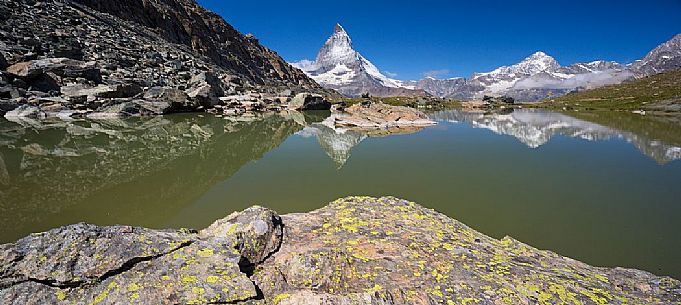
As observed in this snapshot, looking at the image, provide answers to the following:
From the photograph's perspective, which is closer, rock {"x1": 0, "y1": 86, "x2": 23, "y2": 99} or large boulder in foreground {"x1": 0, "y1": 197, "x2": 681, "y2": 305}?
large boulder in foreground {"x1": 0, "y1": 197, "x2": 681, "y2": 305}

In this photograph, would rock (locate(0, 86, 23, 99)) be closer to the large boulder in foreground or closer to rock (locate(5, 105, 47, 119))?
rock (locate(5, 105, 47, 119))

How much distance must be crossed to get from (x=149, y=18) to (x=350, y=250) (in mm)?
134523

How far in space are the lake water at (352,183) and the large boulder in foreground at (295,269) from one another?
→ 424 cm

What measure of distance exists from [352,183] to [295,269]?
411 inches

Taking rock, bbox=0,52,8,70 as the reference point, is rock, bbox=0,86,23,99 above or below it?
below

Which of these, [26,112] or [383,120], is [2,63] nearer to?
[26,112]

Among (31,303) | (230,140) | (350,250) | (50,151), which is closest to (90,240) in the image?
(31,303)

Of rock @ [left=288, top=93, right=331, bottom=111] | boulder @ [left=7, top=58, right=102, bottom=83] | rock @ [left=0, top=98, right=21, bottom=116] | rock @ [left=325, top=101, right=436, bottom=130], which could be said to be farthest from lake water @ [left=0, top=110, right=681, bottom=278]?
rock @ [left=288, top=93, right=331, bottom=111]

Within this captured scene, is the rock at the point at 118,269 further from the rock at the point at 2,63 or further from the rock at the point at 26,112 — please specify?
the rock at the point at 2,63

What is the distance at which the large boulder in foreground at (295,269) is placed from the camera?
4.51 meters

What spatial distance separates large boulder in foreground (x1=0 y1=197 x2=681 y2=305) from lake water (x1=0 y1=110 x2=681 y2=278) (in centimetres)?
424

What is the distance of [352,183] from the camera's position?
52.8 ft

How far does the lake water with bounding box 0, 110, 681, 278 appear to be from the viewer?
35.1 ft

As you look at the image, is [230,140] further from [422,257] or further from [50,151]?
[422,257]
